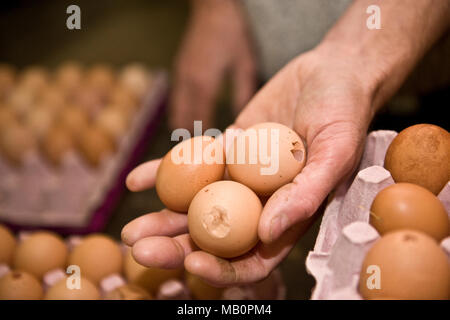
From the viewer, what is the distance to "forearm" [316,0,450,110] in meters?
0.98

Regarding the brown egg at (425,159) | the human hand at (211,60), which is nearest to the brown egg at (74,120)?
the human hand at (211,60)

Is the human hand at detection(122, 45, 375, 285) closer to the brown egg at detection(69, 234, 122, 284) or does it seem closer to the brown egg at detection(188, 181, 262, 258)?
the brown egg at detection(188, 181, 262, 258)

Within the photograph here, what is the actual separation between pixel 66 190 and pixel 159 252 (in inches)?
35.7

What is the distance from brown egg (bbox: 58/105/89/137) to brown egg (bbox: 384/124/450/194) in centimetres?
122

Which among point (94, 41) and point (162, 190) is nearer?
point (162, 190)

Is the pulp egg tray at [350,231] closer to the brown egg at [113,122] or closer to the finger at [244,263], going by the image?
the finger at [244,263]

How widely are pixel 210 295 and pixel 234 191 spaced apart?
0.27 m

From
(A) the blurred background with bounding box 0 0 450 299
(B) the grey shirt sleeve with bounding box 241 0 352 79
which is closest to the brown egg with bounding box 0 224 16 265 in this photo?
(A) the blurred background with bounding box 0 0 450 299

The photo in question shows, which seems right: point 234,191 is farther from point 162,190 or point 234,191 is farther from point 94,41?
point 94,41

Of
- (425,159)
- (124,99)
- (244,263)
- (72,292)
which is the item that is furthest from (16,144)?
(425,159)

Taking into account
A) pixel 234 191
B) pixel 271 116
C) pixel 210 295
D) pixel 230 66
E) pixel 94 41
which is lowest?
pixel 210 295

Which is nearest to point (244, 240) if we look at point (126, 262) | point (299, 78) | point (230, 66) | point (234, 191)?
point (234, 191)

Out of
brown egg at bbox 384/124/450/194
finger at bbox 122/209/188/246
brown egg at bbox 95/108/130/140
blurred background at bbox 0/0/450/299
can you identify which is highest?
blurred background at bbox 0/0/450/299

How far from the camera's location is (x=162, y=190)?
0.83 m
